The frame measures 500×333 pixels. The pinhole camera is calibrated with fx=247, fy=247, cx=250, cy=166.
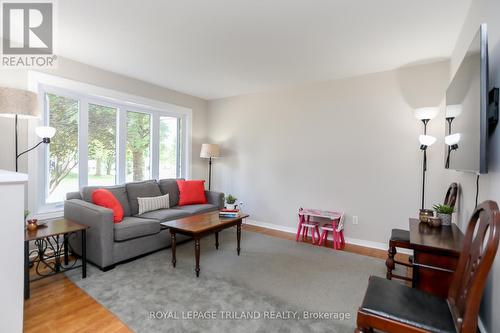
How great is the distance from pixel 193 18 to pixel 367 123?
2.70 metres

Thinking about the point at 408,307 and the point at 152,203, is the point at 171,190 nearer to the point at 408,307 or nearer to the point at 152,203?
the point at 152,203

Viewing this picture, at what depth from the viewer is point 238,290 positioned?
234 centimetres

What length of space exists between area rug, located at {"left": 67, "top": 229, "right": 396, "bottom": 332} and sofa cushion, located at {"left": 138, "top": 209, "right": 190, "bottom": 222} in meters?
0.43

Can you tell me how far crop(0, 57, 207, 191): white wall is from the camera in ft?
8.93

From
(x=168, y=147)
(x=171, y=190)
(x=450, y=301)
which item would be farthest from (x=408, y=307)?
(x=168, y=147)

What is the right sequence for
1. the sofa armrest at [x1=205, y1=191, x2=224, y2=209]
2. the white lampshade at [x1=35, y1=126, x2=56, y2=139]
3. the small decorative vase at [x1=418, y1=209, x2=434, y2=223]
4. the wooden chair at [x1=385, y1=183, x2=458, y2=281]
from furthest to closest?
the sofa armrest at [x1=205, y1=191, x2=224, y2=209], the white lampshade at [x1=35, y1=126, x2=56, y2=139], the small decorative vase at [x1=418, y1=209, x2=434, y2=223], the wooden chair at [x1=385, y1=183, x2=458, y2=281]

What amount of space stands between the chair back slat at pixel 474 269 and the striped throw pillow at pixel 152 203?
3.47 m

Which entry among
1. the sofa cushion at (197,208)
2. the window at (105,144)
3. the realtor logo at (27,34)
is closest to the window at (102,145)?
the window at (105,144)

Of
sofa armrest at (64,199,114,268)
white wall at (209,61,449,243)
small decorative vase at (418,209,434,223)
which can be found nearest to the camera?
small decorative vase at (418,209,434,223)

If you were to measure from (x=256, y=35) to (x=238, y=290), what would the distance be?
8.33 ft

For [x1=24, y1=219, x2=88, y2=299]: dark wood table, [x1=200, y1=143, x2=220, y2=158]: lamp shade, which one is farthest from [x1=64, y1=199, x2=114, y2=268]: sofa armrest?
[x1=200, y1=143, x2=220, y2=158]: lamp shade

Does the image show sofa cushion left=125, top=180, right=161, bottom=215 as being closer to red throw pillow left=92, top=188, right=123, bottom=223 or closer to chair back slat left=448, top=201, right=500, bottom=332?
red throw pillow left=92, top=188, right=123, bottom=223

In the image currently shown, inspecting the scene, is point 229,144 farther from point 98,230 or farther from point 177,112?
point 98,230

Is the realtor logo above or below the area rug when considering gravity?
above
